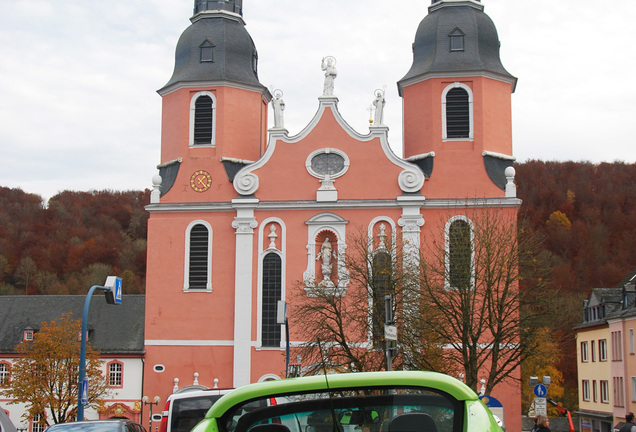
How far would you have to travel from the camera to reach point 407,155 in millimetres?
38312

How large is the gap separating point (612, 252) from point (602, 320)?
1232 inches

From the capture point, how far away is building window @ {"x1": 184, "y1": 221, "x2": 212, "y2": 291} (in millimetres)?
36875

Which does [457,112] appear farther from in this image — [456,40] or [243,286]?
[243,286]

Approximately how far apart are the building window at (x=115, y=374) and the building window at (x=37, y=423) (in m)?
3.40

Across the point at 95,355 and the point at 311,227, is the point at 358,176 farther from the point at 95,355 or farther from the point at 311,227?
the point at 95,355

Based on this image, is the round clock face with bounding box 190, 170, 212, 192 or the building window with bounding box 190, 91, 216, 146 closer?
the round clock face with bounding box 190, 170, 212, 192

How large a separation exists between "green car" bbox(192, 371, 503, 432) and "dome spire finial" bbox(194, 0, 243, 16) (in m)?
38.0

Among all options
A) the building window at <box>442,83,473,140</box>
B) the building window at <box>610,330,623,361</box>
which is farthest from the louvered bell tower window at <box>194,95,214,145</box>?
the building window at <box>610,330,623,361</box>

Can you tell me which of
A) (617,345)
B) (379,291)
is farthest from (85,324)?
(617,345)

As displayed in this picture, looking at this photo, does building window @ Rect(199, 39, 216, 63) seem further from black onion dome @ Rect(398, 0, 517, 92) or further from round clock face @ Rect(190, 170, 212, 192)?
black onion dome @ Rect(398, 0, 517, 92)

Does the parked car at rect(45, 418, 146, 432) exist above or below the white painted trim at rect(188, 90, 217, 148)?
below

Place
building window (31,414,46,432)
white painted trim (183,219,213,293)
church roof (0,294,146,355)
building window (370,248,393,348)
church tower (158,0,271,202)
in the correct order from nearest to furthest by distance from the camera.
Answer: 1. building window (370,248,393,348)
2. white painted trim (183,219,213,293)
3. church tower (158,0,271,202)
4. building window (31,414,46,432)
5. church roof (0,294,146,355)

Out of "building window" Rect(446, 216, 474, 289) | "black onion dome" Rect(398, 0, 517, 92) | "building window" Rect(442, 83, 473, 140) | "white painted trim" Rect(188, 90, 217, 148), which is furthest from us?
"white painted trim" Rect(188, 90, 217, 148)

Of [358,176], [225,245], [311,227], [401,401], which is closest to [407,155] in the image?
[358,176]
